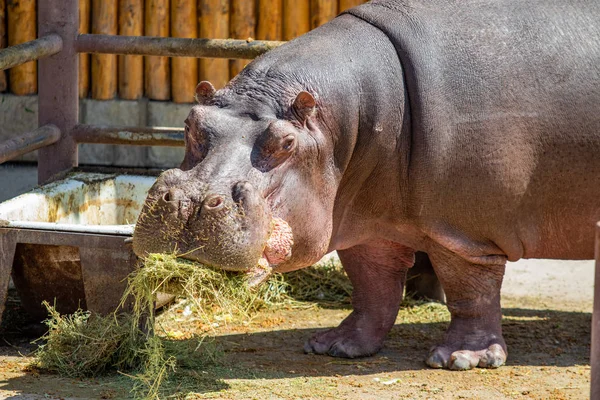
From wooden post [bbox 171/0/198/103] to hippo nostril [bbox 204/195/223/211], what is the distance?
141 inches

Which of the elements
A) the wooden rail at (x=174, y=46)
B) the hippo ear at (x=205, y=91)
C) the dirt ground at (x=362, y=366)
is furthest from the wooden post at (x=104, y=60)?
the hippo ear at (x=205, y=91)

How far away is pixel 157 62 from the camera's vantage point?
26.2 feet

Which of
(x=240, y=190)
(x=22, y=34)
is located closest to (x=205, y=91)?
(x=240, y=190)

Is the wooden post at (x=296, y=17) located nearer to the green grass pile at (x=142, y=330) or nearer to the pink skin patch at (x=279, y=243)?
the green grass pile at (x=142, y=330)

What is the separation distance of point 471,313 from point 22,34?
4.04 metres

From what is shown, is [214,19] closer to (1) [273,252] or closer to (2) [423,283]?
(2) [423,283]

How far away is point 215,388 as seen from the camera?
490 cm

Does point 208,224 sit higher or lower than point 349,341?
higher

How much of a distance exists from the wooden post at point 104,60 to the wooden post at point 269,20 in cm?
100

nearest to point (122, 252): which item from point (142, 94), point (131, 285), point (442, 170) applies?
point (131, 285)

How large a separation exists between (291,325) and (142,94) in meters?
2.59

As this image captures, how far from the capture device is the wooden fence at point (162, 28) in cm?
786

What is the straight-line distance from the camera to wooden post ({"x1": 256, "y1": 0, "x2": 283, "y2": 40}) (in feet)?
25.8

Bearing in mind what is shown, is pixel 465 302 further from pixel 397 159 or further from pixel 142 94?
pixel 142 94
